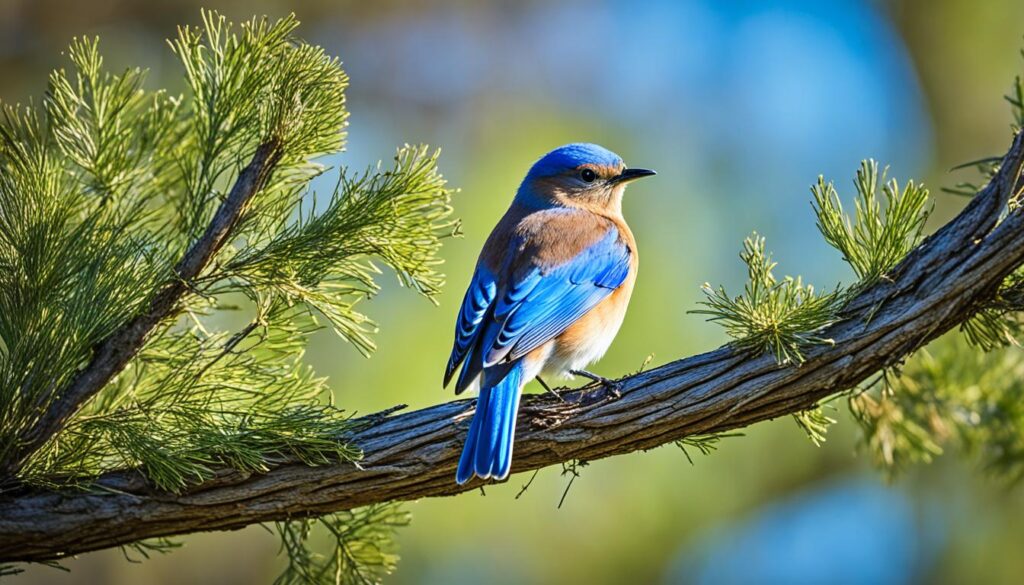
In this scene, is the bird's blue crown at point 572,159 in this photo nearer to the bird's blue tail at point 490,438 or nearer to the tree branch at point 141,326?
the bird's blue tail at point 490,438

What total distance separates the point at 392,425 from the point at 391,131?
4737 mm

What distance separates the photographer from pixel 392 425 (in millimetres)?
2918

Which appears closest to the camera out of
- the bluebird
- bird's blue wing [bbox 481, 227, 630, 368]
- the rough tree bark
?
the rough tree bark

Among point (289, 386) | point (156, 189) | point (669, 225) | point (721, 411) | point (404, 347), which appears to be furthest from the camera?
point (669, 225)

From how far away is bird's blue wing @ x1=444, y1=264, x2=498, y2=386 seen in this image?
3738mm

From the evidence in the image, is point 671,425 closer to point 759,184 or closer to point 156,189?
point 156,189

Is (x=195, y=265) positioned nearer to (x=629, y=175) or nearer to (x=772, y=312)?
(x=772, y=312)


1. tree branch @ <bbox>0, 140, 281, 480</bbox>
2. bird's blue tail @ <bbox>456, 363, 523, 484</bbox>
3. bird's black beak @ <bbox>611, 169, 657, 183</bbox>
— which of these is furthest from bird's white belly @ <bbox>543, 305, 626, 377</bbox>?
tree branch @ <bbox>0, 140, 281, 480</bbox>

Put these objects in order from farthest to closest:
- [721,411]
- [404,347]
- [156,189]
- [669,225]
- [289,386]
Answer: [669,225] < [404,347] < [156,189] < [289,386] < [721,411]

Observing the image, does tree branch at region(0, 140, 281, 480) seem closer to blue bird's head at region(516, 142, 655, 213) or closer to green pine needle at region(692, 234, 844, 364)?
green pine needle at region(692, 234, 844, 364)

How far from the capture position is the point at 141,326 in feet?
9.19

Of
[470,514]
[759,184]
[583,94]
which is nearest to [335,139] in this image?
[470,514]

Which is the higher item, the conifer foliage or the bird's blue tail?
the conifer foliage

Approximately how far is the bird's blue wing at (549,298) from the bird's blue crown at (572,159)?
0.63m
